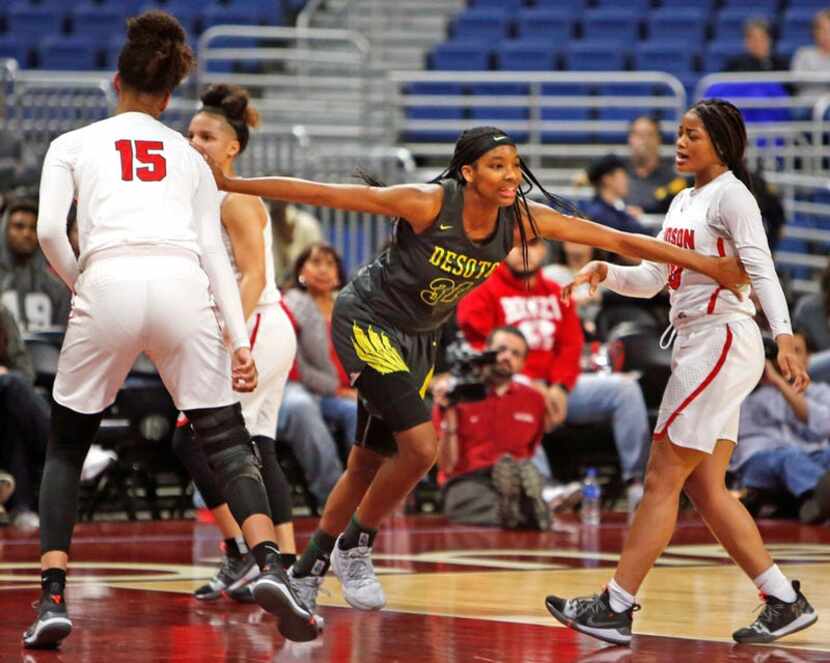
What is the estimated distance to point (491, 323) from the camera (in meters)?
10.1

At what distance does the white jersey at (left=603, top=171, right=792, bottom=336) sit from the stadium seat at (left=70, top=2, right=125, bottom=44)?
12.8 meters

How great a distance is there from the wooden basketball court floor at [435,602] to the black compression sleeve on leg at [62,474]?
1.01ft

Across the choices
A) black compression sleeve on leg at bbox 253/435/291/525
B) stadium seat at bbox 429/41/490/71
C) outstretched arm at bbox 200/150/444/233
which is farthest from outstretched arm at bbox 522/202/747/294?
stadium seat at bbox 429/41/490/71

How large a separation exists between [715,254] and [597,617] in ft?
3.77

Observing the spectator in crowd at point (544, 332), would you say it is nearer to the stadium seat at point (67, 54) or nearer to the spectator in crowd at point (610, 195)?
the spectator in crowd at point (610, 195)

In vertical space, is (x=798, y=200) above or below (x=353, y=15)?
below

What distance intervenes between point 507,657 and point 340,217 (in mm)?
7691

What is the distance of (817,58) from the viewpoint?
45.6 feet

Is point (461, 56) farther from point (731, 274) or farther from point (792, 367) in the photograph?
point (792, 367)

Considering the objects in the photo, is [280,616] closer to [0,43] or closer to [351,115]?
[351,115]

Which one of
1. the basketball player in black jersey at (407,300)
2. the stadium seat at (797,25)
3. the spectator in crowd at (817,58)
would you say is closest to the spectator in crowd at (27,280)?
the basketball player in black jersey at (407,300)

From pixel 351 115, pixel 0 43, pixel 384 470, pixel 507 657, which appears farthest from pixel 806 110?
pixel 507 657

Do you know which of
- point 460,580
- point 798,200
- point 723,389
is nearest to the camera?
point 723,389

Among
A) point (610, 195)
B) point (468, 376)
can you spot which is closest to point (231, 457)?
point (468, 376)
